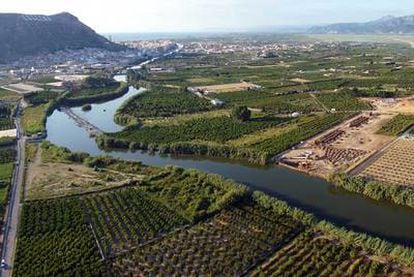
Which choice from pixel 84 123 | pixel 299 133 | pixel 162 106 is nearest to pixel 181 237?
pixel 299 133

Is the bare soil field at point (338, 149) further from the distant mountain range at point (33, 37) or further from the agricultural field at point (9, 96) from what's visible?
the distant mountain range at point (33, 37)

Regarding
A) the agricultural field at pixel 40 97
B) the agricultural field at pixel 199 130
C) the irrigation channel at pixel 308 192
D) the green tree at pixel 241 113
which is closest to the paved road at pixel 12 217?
the irrigation channel at pixel 308 192

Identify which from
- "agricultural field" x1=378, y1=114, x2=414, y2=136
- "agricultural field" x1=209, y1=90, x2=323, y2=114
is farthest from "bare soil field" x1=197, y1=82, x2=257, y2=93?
"agricultural field" x1=378, y1=114, x2=414, y2=136

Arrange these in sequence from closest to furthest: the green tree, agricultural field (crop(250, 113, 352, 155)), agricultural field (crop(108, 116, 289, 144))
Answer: agricultural field (crop(250, 113, 352, 155)) → agricultural field (crop(108, 116, 289, 144)) → the green tree

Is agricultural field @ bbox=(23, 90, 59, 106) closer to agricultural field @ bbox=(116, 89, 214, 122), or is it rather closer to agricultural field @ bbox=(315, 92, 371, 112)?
agricultural field @ bbox=(116, 89, 214, 122)

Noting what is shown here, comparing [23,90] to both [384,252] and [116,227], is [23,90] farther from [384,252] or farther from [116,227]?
[384,252]

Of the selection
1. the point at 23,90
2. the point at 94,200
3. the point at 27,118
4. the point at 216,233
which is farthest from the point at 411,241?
the point at 23,90

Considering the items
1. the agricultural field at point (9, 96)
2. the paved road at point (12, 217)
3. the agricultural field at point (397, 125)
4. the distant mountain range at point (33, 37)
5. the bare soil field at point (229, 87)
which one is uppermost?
the distant mountain range at point (33, 37)
